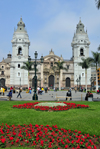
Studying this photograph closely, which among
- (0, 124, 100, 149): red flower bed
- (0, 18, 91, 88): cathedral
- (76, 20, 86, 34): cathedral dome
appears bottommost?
(0, 124, 100, 149): red flower bed

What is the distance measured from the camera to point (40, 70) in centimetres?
6675

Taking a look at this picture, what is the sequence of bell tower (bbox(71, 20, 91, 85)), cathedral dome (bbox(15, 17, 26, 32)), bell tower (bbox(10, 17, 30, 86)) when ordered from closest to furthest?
bell tower (bbox(10, 17, 30, 86)) → bell tower (bbox(71, 20, 91, 85)) → cathedral dome (bbox(15, 17, 26, 32))

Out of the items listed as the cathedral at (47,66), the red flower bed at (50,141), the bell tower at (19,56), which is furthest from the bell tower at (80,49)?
the red flower bed at (50,141)

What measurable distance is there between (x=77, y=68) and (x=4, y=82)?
29.3 meters

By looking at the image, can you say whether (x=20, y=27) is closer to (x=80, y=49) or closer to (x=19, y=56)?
(x=19, y=56)

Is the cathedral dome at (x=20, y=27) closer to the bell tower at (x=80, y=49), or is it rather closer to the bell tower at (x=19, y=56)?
the bell tower at (x=19, y=56)

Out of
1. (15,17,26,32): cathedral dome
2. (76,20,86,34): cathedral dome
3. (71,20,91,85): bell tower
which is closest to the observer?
(71,20,91,85): bell tower

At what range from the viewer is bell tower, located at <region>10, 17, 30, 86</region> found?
6500cm

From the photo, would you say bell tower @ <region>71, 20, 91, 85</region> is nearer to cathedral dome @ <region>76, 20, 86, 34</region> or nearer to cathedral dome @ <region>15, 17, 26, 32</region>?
cathedral dome @ <region>76, 20, 86, 34</region>

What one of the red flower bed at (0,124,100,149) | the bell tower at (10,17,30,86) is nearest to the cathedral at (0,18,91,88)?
the bell tower at (10,17,30,86)

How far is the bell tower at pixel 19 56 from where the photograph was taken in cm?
6500

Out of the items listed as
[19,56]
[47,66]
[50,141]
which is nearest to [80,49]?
[47,66]

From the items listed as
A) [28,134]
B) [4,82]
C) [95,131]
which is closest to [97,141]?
[95,131]

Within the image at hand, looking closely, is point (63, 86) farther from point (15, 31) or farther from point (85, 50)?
point (15, 31)
